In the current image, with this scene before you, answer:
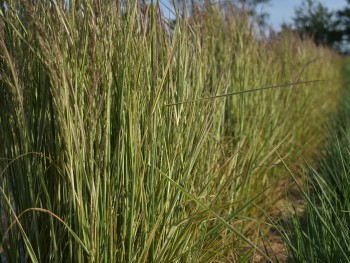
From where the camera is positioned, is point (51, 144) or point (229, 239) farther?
point (229, 239)

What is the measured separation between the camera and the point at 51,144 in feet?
6.01

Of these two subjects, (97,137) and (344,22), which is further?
(344,22)

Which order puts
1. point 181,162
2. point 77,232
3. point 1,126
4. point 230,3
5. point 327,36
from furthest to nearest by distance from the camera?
point 327,36 → point 230,3 → point 181,162 → point 1,126 → point 77,232

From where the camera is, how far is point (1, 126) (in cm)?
193

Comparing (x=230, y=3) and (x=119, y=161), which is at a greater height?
(x=230, y=3)

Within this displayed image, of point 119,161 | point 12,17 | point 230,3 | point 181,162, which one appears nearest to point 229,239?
point 181,162

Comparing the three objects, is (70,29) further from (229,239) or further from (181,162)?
(229,239)

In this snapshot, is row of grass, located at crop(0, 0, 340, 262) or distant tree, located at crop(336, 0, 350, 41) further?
distant tree, located at crop(336, 0, 350, 41)


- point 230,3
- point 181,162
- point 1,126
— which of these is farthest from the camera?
point 230,3

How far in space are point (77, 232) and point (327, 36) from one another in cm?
3129

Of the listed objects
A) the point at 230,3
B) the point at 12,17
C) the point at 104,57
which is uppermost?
the point at 230,3

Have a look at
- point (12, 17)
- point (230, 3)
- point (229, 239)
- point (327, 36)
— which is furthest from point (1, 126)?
point (327, 36)

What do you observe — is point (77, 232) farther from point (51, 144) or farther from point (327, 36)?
point (327, 36)

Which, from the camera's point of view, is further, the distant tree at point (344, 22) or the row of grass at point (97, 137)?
the distant tree at point (344, 22)
